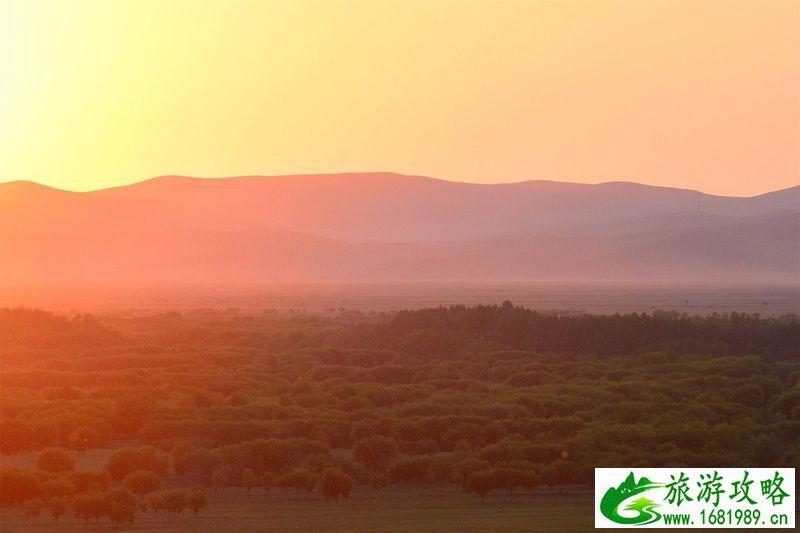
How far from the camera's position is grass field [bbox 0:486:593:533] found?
26.0 metres

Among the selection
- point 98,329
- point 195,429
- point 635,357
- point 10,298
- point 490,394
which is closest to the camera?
point 195,429

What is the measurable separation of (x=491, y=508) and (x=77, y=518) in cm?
823

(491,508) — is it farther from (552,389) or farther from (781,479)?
(552,389)

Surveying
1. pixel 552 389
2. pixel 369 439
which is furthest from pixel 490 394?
pixel 369 439

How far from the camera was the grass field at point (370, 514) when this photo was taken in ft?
85.2

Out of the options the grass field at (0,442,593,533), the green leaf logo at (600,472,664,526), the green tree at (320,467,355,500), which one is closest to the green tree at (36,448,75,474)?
the grass field at (0,442,593,533)

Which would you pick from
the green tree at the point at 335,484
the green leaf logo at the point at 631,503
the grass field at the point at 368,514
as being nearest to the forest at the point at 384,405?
the green tree at the point at 335,484

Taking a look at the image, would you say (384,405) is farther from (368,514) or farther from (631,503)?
(631,503)

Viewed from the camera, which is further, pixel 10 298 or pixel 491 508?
pixel 10 298

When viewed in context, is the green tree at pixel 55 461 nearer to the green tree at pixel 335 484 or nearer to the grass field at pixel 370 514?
the grass field at pixel 370 514

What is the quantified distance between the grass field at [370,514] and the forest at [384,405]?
390 mm

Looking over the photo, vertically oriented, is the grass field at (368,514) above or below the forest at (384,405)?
below

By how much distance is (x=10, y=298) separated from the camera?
121m

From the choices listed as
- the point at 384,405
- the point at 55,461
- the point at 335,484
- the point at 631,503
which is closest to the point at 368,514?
the point at 335,484
